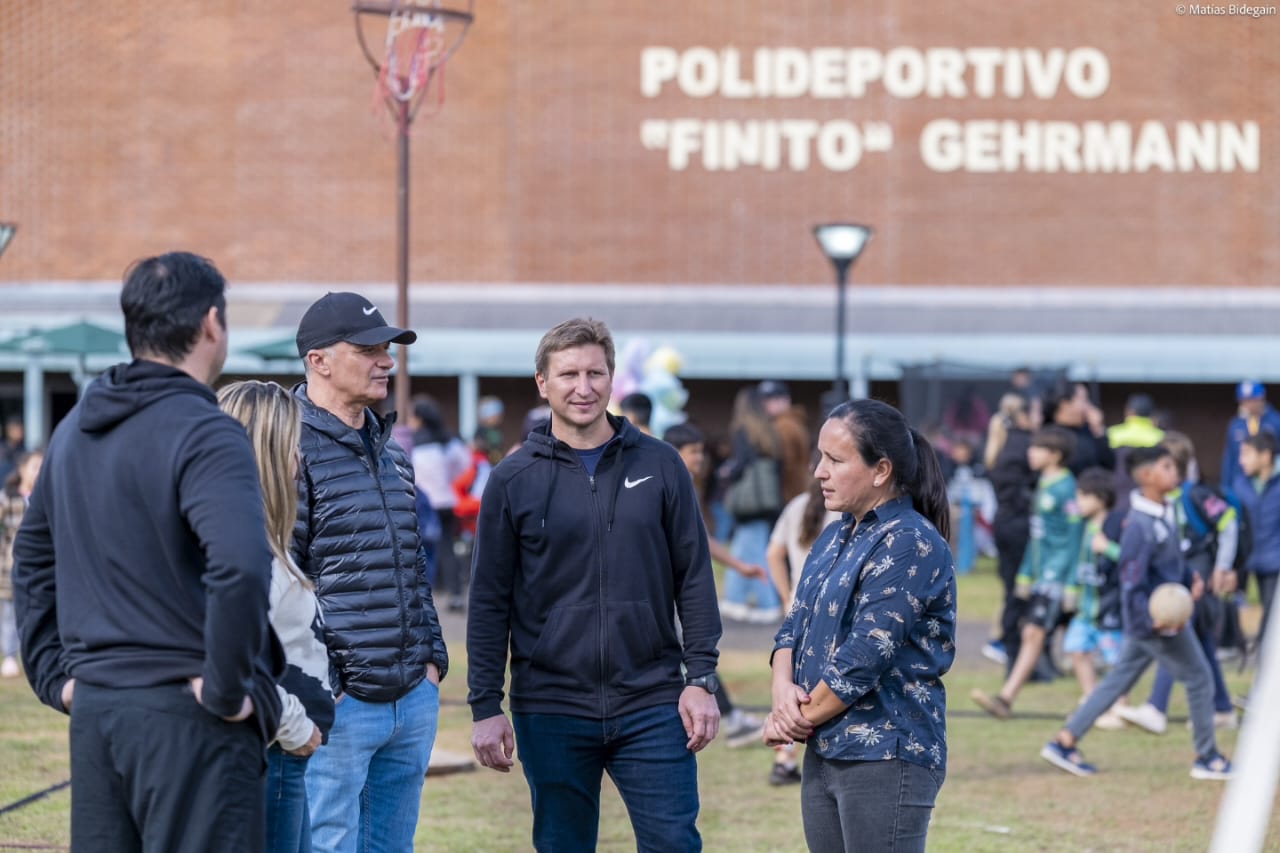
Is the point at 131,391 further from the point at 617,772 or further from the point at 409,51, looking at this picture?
the point at 409,51

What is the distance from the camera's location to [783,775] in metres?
7.81

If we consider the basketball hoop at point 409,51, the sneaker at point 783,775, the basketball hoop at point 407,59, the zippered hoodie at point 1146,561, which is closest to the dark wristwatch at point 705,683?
the sneaker at point 783,775

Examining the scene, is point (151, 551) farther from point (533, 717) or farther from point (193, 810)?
point (533, 717)

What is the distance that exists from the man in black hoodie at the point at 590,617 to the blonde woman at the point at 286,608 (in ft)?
2.14

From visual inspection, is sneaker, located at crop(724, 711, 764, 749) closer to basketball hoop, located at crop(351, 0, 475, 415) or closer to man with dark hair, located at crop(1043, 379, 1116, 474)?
Result: basketball hoop, located at crop(351, 0, 475, 415)

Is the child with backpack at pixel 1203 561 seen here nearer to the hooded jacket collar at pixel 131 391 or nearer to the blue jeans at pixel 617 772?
the blue jeans at pixel 617 772

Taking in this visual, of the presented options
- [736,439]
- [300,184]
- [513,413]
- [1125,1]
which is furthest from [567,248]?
[736,439]

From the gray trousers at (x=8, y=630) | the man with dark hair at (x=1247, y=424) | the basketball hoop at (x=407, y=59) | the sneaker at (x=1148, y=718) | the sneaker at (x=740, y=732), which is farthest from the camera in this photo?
the man with dark hair at (x=1247, y=424)

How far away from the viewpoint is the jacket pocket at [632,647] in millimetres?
4406

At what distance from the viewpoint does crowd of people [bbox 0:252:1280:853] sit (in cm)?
324

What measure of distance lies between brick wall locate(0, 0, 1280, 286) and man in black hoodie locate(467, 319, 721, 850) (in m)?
25.5

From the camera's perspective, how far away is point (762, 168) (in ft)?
97.5

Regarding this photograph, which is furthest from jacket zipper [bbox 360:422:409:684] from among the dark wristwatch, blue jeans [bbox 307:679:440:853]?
the dark wristwatch

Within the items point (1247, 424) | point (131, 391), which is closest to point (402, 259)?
point (131, 391)
